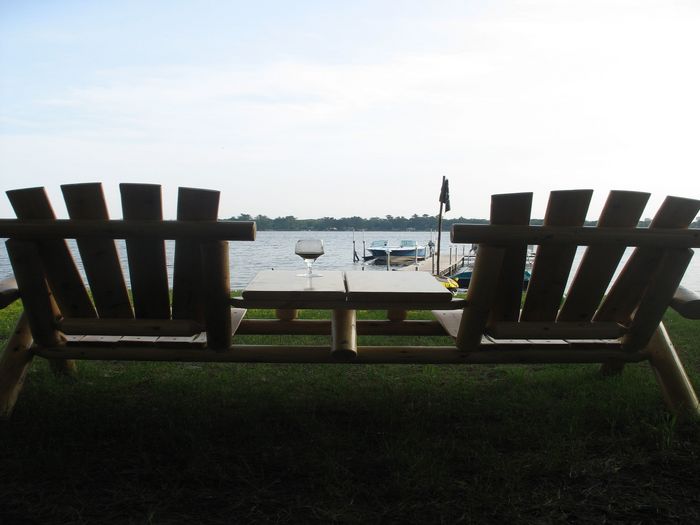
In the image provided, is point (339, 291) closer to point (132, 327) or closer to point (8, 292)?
point (132, 327)

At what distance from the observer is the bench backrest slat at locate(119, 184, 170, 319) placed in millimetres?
2072

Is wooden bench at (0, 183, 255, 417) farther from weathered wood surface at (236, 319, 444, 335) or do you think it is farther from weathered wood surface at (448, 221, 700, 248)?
weathered wood surface at (448, 221, 700, 248)

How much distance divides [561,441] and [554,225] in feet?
3.14

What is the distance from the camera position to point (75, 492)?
181 centimetres

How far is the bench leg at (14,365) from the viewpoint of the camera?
2.49 meters

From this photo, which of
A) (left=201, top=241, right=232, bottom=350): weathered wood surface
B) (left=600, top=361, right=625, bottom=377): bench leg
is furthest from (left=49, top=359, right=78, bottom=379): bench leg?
(left=600, top=361, right=625, bottom=377): bench leg

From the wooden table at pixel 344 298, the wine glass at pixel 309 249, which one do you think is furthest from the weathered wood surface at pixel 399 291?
the wine glass at pixel 309 249

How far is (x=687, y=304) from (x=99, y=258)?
273 cm

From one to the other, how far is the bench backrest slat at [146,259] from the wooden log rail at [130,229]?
5 cm

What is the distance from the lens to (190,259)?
221cm

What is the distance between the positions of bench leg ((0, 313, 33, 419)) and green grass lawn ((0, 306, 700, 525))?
0.09 meters

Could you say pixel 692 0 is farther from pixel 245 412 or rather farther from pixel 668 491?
pixel 245 412

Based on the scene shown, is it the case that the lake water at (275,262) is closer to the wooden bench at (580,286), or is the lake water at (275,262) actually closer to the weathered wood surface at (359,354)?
the weathered wood surface at (359,354)

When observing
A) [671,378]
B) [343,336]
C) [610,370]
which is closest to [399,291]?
[343,336]
